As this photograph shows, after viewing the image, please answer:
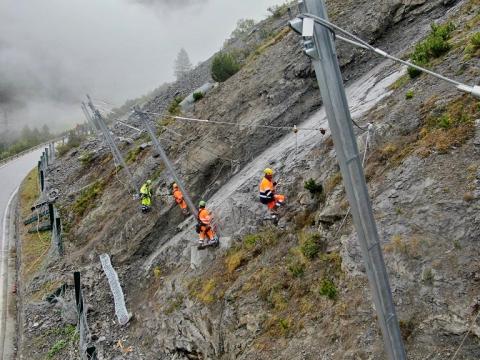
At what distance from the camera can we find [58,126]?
16975 centimetres

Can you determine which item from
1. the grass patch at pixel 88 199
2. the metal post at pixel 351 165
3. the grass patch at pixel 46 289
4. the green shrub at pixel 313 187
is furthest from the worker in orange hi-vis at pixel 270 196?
the grass patch at pixel 88 199

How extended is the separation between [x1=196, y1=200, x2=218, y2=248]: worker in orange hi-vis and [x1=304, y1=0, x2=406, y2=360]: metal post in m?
9.70

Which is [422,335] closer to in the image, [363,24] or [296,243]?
[296,243]

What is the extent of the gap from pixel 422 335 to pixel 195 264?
8934 millimetres

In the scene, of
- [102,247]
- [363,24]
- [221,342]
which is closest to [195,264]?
[221,342]

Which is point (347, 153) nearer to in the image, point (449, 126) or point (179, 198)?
point (449, 126)

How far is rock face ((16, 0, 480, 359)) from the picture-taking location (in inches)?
329

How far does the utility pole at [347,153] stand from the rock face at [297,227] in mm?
2732

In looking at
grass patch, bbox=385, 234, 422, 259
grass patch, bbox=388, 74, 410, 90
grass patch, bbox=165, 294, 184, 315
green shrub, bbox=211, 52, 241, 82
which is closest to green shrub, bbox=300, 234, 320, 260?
grass patch, bbox=385, 234, 422, 259

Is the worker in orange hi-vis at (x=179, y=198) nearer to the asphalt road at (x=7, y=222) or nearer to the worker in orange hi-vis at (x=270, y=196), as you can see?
the worker in orange hi-vis at (x=270, y=196)

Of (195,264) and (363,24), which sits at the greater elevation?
(363,24)

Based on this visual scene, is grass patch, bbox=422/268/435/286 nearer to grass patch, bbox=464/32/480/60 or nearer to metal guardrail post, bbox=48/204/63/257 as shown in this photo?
grass patch, bbox=464/32/480/60

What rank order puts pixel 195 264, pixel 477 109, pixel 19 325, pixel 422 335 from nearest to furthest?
pixel 422 335 < pixel 477 109 < pixel 195 264 < pixel 19 325

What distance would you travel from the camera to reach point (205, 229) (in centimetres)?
1491
